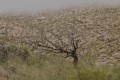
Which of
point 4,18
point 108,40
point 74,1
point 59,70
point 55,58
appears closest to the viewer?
point 59,70

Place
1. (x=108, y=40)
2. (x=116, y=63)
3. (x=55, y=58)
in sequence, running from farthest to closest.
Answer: (x=108, y=40) < (x=55, y=58) < (x=116, y=63)

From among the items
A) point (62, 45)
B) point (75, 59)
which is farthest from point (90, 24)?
point (75, 59)

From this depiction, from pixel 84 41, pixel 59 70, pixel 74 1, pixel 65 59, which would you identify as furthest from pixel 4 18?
pixel 59 70

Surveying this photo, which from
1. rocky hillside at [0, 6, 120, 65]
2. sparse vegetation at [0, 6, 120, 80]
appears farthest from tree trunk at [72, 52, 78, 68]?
rocky hillside at [0, 6, 120, 65]

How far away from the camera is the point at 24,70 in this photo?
12758 mm

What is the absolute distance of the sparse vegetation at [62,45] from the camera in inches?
474

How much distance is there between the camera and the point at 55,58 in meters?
13.9

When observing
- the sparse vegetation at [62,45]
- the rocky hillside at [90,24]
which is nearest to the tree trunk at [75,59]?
the sparse vegetation at [62,45]

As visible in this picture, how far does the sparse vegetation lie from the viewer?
39.5 ft

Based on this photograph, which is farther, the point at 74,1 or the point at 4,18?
the point at 74,1

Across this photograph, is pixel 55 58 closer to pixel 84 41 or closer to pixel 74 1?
pixel 84 41

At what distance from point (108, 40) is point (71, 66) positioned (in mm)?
3170

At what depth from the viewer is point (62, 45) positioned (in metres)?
14.8

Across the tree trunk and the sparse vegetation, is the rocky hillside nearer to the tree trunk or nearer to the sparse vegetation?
the sparse vegetation
